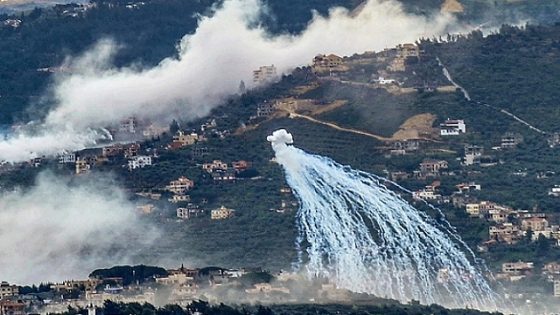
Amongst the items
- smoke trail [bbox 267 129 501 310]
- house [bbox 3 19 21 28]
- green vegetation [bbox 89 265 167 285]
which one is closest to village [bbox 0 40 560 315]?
green vegetation [bbox 89 265 167 285]

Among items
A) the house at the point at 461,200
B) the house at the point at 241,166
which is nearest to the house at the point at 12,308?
the house at the point at 241,166

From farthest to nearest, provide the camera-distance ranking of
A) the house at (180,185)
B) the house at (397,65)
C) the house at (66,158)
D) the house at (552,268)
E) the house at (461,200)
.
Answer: the house at (397,65) < the house at (66,158) < the house at (180,185) < the house at (461,200) < the house at (552,268)

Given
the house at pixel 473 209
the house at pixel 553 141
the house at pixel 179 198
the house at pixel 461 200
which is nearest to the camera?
the house at pixel 473 209

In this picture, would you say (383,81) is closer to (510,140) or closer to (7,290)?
(510,140)

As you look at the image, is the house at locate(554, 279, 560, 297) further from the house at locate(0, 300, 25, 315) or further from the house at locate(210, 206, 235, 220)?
the house at locate(0, 300, 25, 315)

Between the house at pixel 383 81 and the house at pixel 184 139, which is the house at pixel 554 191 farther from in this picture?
the house at pixel 184 139
